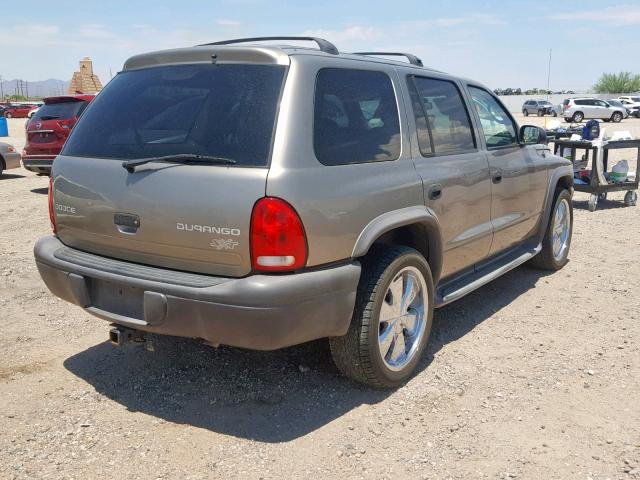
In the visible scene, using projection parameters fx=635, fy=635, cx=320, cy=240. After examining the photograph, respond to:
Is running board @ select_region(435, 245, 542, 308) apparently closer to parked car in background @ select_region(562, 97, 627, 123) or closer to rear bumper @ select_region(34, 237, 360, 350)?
rear bumper @ select_region(34, 237, 360, 350)

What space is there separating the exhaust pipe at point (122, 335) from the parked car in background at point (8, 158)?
11929mm

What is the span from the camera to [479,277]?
185 inches

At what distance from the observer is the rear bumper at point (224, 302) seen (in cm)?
292

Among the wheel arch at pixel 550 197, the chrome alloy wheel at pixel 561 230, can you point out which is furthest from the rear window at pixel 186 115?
the chrome alloy wheel at pixel 561 230

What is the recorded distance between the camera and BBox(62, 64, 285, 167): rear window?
10.2 ft

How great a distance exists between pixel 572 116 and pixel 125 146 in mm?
42786

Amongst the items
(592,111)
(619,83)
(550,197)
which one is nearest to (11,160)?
(550,197)

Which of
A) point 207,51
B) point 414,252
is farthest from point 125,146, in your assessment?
point 414,252

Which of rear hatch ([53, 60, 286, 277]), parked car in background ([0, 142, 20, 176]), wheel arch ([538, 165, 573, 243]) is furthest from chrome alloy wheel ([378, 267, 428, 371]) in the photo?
parked car in background ([0, 142, 20, 176])

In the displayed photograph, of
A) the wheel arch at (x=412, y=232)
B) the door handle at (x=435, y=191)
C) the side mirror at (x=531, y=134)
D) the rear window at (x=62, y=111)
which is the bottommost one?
the wheel arch at (x=412, y=232)

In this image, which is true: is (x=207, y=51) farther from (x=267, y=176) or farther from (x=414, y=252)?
(x=414, y=252)

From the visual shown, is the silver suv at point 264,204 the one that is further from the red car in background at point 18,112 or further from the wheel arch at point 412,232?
the red car in background at point 18,112

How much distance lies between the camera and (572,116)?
4169 centimetres

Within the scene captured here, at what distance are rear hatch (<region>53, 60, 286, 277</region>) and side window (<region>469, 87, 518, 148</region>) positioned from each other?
2.24 m
